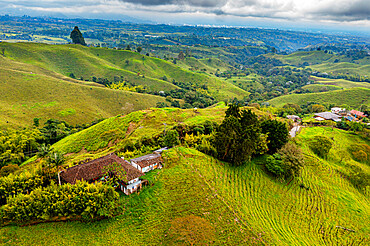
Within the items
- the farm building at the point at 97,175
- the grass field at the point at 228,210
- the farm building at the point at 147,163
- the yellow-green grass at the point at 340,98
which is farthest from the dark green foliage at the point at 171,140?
the yellow-green grass at the point at 340,98

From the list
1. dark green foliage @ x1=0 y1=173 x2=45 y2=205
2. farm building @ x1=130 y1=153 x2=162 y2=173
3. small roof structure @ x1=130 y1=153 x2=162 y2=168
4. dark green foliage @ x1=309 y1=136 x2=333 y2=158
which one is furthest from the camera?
dark green foliage @ x1=309 y1=136 x2=333 y2=158

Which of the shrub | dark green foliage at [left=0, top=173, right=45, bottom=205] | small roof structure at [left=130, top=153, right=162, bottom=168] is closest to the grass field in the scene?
small roof structure at [left=130, top=153, right=162, bottom=168]

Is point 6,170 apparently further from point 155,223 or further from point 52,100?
point 52,100

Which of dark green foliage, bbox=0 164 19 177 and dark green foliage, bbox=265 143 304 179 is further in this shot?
dark green foliage, bbox=265 143 304 179

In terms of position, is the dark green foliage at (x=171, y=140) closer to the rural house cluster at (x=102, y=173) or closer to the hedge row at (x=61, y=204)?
the rural house cluster at (x=102, y=173)

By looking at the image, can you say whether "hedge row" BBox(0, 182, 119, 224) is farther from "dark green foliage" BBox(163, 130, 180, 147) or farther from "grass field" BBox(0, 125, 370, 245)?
"dark green foliage" BBox(163, 130, 180, 147)

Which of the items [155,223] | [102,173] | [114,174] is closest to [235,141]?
[155,223]
